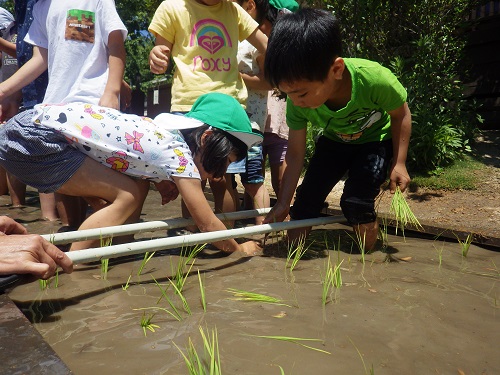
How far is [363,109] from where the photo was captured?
3.10 m

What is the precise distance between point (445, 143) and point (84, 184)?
12.4 feet

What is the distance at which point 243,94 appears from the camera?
3.66 m

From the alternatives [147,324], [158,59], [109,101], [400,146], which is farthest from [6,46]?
[147,324]

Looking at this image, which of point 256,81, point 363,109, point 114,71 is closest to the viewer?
point 363,109

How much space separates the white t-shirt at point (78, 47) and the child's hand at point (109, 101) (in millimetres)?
140

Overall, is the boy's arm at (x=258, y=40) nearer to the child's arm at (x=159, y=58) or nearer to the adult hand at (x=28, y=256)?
the child's arm at (x=159, y=58)

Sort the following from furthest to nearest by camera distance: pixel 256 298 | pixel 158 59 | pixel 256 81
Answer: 1. pixel 256 81
2. pixel 158 59
3. pixel 256 298

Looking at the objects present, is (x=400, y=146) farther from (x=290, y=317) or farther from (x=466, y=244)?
(x=290, y=317)

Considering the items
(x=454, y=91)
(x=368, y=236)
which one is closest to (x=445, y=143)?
(x=454, y=91)

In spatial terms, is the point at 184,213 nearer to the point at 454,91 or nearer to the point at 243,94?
the point at 243,94

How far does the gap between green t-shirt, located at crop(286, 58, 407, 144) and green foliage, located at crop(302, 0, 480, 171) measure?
79.2 inches

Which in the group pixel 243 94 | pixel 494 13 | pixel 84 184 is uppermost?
pixel 494 13

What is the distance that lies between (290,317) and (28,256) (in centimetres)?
90

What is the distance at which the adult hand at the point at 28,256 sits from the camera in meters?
1.72
